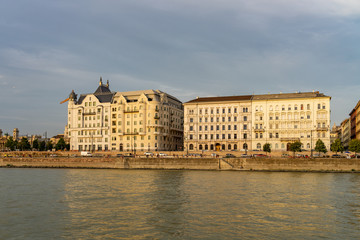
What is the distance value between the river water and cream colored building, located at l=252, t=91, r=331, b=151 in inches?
2523

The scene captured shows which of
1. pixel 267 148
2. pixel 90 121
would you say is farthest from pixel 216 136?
pixel 90 121

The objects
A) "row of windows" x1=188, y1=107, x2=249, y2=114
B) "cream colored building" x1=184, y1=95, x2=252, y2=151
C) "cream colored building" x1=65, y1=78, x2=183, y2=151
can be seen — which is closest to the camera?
"cream colored building" x1=184, y1=95, x2=252, y2=151

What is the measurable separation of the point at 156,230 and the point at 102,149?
109 metres

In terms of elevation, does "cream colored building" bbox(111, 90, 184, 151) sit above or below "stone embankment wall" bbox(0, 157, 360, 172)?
above

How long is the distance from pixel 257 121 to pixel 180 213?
86119mm

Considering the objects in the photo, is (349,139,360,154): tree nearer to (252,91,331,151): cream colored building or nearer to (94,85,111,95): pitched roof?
(252,91,331,151): cream colored building

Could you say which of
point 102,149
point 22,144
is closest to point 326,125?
point 102,149

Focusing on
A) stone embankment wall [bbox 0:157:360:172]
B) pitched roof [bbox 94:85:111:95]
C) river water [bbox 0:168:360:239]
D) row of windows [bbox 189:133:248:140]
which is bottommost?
river water [bbox 0:168:360:239]

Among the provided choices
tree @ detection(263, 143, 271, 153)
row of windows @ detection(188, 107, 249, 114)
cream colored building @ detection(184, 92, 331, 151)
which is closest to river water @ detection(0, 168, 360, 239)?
tree @ detection(263, 143, 271, 153)

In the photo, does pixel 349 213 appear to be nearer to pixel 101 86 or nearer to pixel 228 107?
pixel 228 107

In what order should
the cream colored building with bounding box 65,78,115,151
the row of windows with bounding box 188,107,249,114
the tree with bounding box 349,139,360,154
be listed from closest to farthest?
the tree with bounding box 349,139,360,154
the row of windows with bounding box 188,107,249,114
the cream colored building with bounding box 65,78,115,151

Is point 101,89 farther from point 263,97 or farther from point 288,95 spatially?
point 288,95

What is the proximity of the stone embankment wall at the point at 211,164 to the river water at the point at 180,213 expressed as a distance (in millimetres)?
33353

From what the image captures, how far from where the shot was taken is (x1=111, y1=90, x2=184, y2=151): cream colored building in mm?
123188
